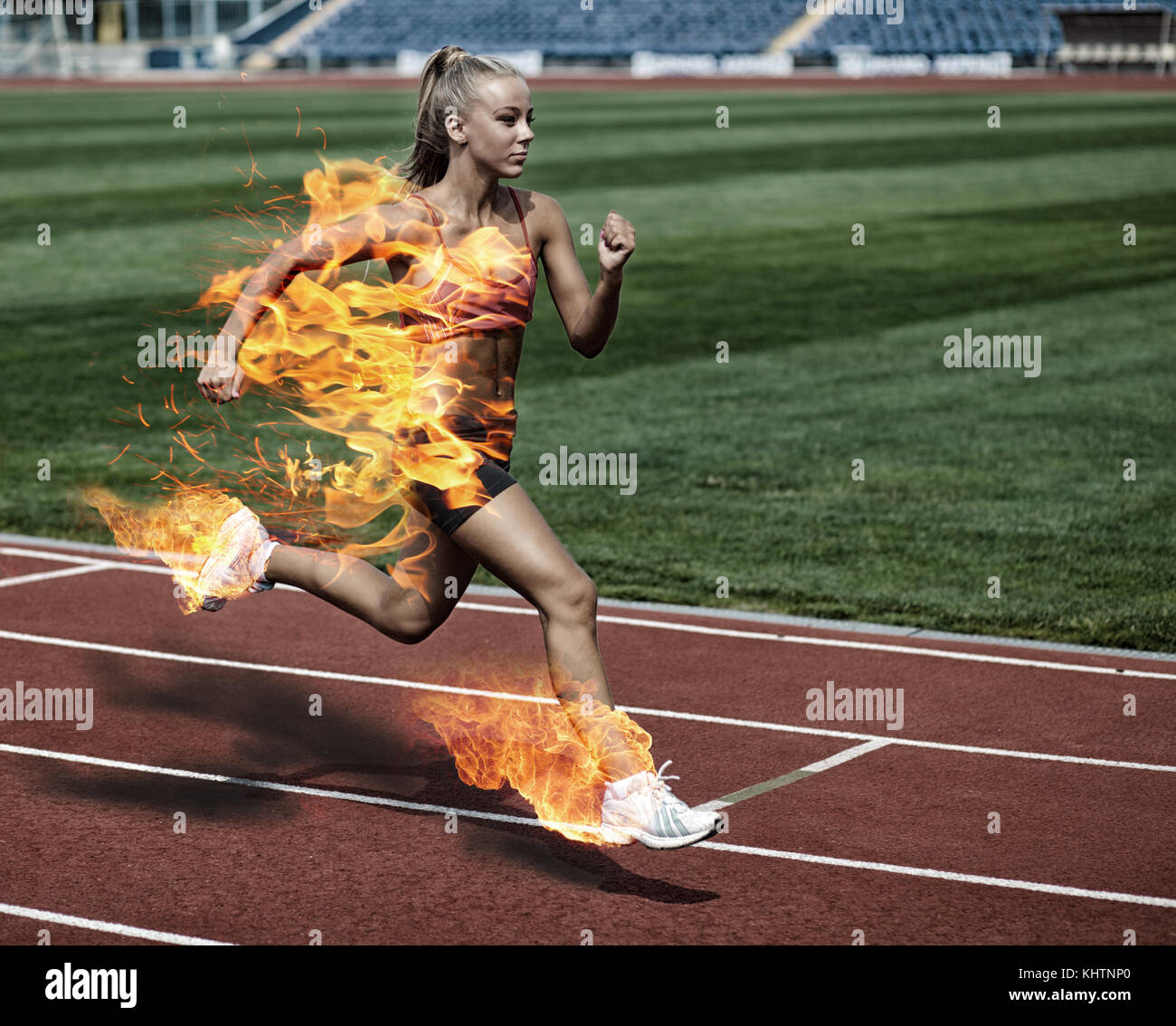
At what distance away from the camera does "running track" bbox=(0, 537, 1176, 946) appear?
15.3ft

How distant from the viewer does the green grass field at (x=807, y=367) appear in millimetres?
8891

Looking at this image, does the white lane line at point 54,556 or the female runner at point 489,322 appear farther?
the white lane line at point 54,556

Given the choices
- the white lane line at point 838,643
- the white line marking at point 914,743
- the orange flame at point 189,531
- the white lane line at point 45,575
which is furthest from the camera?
the white lane line at point 45,575

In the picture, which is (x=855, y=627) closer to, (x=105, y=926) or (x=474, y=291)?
(x=474, y=291)

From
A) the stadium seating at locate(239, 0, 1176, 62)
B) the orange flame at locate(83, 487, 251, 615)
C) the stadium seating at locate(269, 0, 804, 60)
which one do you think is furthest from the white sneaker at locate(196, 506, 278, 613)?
the stadium seating at locate(269, 0, 804, 60)

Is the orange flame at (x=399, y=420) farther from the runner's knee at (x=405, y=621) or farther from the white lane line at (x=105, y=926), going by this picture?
the white lane line at (x=105, y=926)

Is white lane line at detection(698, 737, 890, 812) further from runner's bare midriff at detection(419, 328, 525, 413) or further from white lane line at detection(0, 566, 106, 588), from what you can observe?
white lane line at detection(0, 566, 106, 588)

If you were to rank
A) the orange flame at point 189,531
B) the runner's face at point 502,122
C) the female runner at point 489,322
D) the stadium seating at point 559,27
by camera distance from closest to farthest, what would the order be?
the female runner at point 489,322 → the runner's face at point 502,122 → the orange flame at point 189,531 → the stadium seating at point 559,27

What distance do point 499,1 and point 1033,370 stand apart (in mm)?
65859

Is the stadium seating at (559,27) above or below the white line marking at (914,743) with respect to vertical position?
above

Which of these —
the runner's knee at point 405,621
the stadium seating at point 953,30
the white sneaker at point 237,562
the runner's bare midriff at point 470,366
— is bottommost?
the runner's knee at point 405,621

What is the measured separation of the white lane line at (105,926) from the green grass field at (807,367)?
4.14 meters

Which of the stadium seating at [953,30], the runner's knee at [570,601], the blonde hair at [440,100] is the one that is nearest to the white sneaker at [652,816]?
the runner's knee at [570,601]

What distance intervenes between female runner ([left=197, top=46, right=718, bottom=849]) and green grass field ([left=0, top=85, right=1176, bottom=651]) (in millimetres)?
3380
